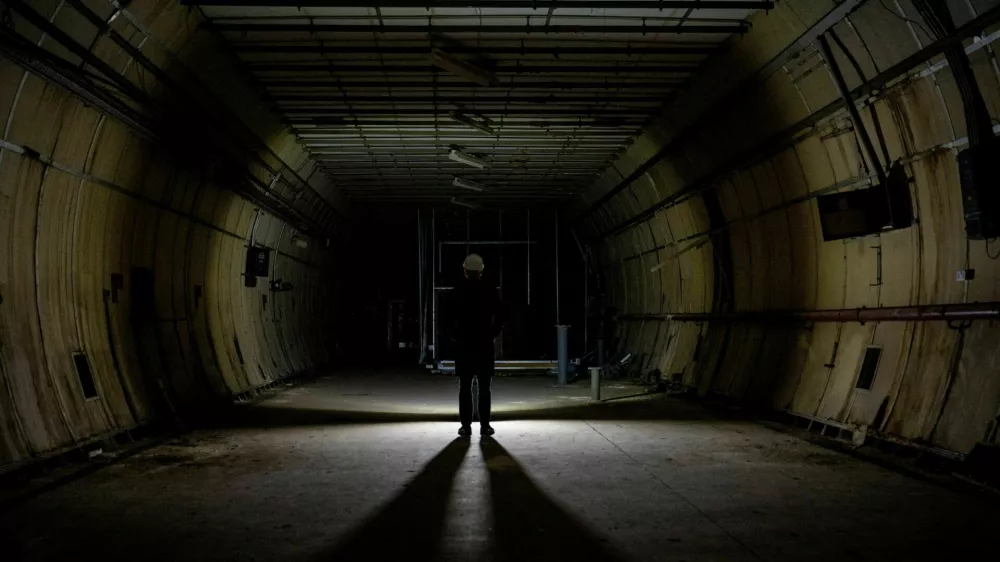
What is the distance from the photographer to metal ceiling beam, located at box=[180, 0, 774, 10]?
27.7 ft

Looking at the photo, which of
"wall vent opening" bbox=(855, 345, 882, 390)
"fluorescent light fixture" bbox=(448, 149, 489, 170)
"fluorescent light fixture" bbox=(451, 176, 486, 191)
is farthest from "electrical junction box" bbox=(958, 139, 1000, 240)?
"fluorescent light fixture" bbox=(451, 176, 486, 191)

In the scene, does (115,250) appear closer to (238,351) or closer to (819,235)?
(238,351)

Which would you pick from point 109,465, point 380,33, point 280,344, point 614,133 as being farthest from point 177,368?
point 614,133

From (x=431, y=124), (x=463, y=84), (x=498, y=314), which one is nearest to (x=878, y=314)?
(x=498, y=314)

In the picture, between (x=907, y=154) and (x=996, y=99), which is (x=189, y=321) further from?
(x=996, y=99)

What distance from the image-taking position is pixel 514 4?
8547mm

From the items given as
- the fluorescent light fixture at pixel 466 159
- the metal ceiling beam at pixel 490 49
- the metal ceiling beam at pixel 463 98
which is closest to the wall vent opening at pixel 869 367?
the metal ceiling beam at pixel 490 49

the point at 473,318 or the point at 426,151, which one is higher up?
the point at 426,151

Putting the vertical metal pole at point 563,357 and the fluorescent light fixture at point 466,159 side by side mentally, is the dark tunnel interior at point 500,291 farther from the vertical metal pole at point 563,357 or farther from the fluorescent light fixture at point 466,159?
the vertical metal pole at point 563,357

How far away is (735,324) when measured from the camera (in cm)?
1309

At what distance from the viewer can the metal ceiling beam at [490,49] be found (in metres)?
10.1

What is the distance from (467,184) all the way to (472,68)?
8754 mm

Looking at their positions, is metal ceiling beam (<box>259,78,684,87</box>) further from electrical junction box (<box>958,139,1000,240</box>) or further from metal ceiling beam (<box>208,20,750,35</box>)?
electrical junction box (<box>958,139,1000,240</box>)

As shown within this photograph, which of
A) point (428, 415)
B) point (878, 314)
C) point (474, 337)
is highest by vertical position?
point (878, 314)
